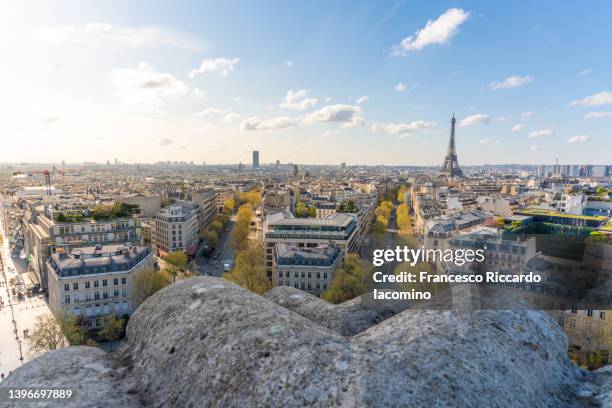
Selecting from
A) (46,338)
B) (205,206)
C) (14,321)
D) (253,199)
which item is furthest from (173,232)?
(253,199)

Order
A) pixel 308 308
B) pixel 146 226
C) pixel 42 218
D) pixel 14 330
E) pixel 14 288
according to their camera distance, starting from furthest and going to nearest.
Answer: pixel 146 226 → pixel 42 218 → pixel 14 288 → pixel 14 330 → pixel 308 308

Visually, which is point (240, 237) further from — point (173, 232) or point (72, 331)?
point (72, 331)

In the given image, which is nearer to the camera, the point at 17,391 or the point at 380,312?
the point at 17,391

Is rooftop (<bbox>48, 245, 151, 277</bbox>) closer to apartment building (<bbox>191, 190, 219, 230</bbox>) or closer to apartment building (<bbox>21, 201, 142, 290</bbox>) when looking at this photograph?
apartment building (<bbox>21, 201, 142, 290</bbox>)

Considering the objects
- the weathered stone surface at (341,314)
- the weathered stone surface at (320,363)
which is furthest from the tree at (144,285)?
the weathered stone surface at (320,363)

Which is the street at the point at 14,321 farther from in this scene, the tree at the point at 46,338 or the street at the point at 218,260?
the street at the point at 218,260

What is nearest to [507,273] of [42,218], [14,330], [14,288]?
[14,330]

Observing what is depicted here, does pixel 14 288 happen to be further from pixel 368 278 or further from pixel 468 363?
pixel 468 363

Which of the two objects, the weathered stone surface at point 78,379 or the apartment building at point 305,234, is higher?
the weathered stone surface at point 78,379
